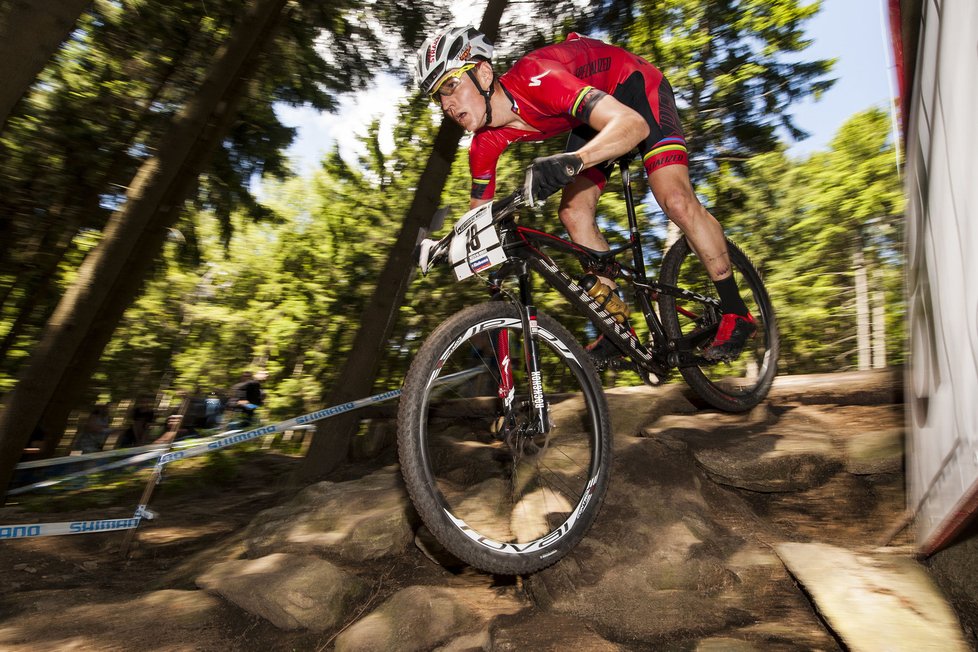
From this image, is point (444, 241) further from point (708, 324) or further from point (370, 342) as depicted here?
point (370, 342)

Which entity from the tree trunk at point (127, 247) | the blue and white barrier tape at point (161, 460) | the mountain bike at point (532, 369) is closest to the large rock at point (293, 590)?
the mountain bike at point (532, 369)

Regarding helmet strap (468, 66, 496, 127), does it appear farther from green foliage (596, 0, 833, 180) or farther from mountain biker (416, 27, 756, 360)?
green foliage (596, 0, 833, 180)

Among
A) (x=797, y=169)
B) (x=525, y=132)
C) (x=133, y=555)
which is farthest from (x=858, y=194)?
(x=133, y=555)

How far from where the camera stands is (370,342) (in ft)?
20.1

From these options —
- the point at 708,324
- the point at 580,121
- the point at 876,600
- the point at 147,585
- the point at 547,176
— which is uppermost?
the point at 580,121

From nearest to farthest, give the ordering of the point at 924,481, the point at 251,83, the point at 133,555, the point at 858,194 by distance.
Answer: the point at 924,481 → the point at 133,555 → the point at 251,83 → the point at 858,194

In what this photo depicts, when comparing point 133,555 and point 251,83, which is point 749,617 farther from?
point 251,83

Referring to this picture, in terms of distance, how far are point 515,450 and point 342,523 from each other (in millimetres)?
1403

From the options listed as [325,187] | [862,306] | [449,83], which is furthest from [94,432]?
[862,306]

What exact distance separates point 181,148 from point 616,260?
479cm

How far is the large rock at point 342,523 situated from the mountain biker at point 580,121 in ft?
Result: 5.63

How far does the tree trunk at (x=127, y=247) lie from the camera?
207 inches

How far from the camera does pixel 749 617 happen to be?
2.60 m

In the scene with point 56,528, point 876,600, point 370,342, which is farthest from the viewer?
point 370,342
